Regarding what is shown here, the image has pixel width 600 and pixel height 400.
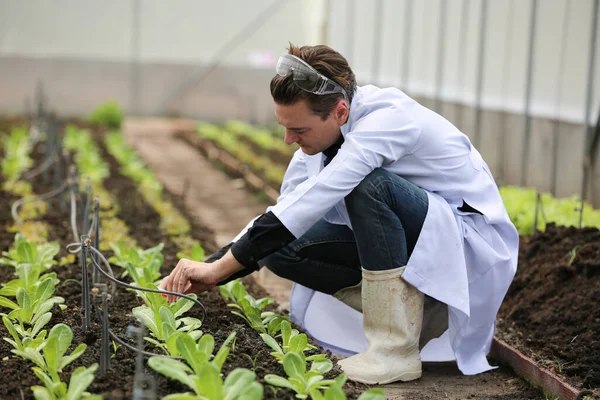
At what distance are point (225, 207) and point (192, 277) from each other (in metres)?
4.25

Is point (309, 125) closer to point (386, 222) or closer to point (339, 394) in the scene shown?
point (386, 222)

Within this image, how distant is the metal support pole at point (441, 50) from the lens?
8375 millimetres

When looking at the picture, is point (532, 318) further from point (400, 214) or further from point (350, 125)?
point (350, 125)

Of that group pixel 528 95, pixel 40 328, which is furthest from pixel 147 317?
pixel 528 95

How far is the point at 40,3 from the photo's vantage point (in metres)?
14.4

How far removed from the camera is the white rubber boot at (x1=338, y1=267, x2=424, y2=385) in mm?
2977

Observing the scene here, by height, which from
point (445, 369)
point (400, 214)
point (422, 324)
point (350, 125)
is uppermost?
point (350, 125)

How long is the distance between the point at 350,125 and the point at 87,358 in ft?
3.88

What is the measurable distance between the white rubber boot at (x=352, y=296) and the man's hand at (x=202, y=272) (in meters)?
0.60

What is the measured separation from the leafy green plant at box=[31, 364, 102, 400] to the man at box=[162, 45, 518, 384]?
68cm

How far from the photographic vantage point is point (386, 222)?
291 centimetres

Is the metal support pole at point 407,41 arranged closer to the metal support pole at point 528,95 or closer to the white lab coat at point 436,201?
the metal support pole at point 528,95

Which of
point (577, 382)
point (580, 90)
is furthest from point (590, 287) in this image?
point (580, 90)

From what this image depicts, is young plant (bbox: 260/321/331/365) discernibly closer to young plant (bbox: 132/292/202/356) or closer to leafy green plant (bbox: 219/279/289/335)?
leafy green plant (bbox: 219/279/289/335)
